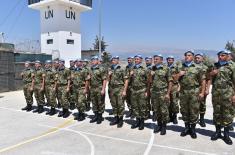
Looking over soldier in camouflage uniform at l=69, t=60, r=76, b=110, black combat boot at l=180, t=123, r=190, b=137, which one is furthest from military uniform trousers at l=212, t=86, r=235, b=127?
soldier in camouflage uniform at l=69, t=60, r=76, b=110

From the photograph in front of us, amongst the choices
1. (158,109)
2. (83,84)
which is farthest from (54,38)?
(158,109)

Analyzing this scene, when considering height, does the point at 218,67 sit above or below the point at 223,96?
above

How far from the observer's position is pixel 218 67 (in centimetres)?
647

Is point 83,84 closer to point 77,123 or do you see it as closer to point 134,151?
point 77,123

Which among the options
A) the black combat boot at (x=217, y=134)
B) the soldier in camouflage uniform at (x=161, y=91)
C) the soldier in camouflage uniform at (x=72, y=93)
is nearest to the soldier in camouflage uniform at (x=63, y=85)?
the soldier in camouflage uniform at (x=72, y=93)

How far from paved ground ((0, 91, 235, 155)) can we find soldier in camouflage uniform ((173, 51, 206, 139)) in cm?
51

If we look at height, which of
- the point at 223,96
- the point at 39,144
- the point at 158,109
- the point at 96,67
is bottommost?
the point at 39,144

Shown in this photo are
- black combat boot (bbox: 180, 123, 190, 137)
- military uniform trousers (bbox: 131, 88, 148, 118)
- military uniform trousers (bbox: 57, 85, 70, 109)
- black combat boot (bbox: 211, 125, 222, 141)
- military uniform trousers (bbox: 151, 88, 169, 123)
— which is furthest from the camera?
military uniform trousers (bbox: 57, 85, 70, 109)

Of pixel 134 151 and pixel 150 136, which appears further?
pixel 150 136

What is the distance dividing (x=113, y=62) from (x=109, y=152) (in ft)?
9.31

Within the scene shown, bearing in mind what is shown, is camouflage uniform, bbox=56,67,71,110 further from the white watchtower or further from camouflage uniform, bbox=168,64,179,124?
the white watchtower

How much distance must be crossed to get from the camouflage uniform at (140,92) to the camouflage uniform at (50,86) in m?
3.09

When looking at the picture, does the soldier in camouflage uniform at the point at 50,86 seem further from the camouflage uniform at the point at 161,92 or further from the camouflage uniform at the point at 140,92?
the camouflage uniform at the point at 161,92

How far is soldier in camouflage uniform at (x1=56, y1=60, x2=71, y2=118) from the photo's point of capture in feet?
30.2
